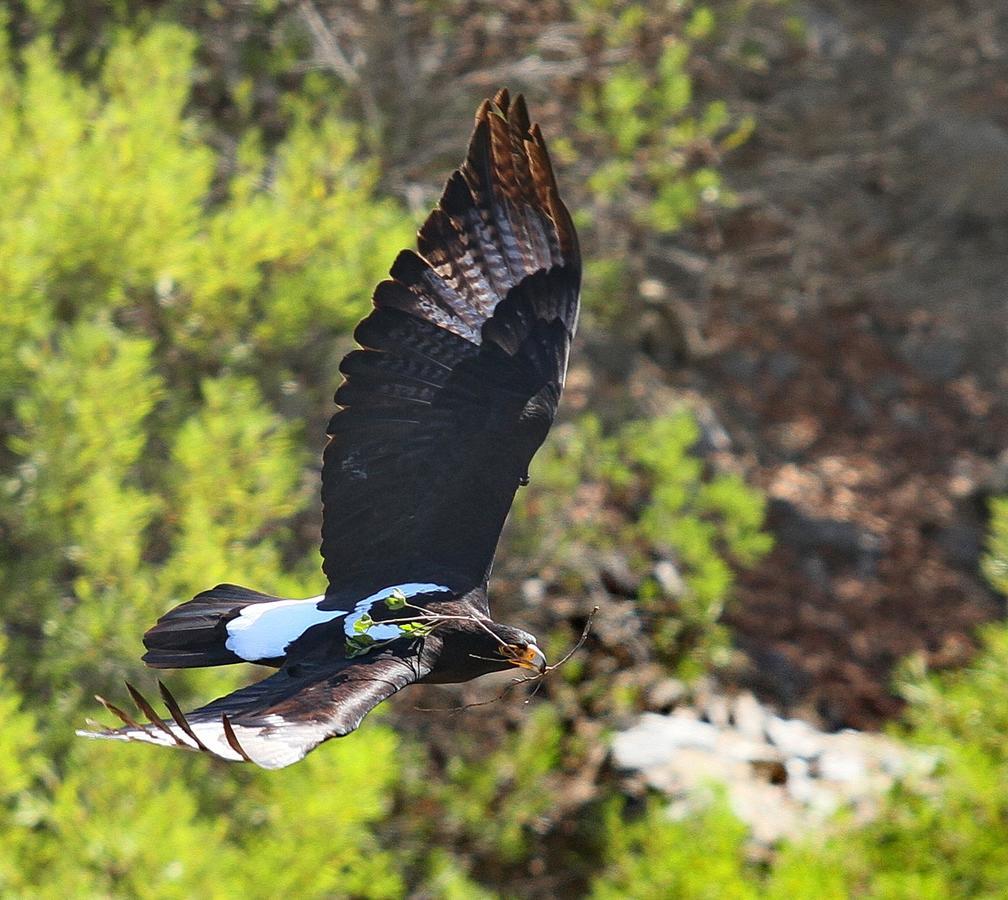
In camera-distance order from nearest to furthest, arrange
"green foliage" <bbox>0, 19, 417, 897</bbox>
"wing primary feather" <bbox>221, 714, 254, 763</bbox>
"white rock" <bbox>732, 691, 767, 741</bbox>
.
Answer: "wing primary feather" <bbox>221, 714, 254, 763</bbox>
"green foliage" <bbox>0, 19, 417, 897</bbox>
"white rock" <bbox>732, 691, 767, 741</bbox>

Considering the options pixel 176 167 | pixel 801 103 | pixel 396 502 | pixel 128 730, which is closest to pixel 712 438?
pixel 801 103

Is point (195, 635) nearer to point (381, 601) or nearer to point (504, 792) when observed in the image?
point (381, 601)

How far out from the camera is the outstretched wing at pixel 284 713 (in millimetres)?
1568

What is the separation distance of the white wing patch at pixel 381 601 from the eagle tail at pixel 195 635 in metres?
0.17

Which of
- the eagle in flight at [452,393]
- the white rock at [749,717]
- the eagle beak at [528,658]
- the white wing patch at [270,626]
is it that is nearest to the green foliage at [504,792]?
the white rock at [749,717]

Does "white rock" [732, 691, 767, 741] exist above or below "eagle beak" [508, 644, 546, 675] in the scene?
below

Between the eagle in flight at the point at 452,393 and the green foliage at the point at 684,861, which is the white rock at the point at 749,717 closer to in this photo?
the green foliage at the point at 684,861

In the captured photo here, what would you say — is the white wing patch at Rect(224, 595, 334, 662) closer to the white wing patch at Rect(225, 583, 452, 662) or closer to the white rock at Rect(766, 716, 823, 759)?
the white wing patch at Rect(225, 583, 452, 662)

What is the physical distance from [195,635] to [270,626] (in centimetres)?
13

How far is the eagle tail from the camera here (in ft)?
7.34

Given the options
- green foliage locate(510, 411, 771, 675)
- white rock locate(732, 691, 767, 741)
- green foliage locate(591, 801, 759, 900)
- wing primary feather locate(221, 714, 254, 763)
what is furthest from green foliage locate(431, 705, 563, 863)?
wing primary feather locate(221, 714, 254, 763)

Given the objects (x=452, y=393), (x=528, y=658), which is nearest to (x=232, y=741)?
(x=528, y=658)

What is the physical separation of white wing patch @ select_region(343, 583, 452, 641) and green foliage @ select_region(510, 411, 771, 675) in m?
1.98

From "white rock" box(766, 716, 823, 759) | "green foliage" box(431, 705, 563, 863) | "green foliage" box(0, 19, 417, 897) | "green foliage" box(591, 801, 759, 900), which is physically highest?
"green foliage" box(0, 19, 417, 897)
